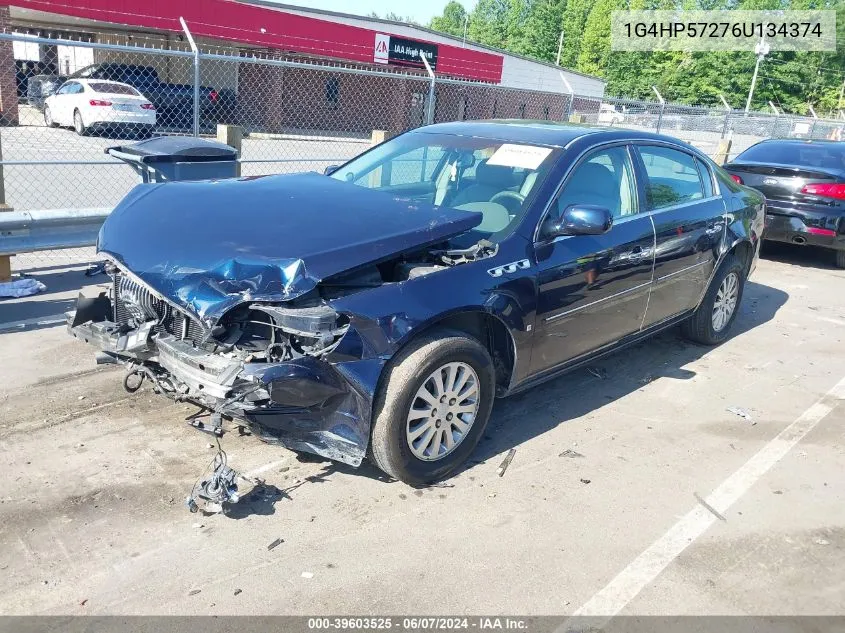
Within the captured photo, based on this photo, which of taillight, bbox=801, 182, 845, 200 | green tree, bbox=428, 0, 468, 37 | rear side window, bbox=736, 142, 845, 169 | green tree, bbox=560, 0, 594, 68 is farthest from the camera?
green tree, bbox=428, 0, 468, 37

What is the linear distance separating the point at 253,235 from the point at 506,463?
1827 mm

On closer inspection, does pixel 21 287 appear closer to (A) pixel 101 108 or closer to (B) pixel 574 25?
(A) pixel 101 108

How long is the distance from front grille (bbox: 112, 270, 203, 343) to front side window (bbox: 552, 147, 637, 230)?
6.90ft

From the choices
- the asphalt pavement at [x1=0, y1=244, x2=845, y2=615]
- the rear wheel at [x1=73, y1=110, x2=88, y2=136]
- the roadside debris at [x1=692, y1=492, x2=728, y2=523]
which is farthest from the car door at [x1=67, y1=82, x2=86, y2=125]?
the roadside debris at [x1=692, y1=492, x2=728, y2=523]

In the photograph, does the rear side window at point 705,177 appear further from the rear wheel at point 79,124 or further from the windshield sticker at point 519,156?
the rear wheel at point 79,124

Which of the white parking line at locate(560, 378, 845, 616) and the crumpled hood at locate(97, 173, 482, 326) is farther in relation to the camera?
the crumpled hood at locate(97, 173, 482, 326)

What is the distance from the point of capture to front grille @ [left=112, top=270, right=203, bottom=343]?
354 centimetres

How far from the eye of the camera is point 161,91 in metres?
21.6

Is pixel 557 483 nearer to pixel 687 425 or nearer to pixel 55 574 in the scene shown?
pixel 687 425

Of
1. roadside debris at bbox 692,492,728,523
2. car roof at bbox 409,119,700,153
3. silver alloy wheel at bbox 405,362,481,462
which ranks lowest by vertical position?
roadside debris at bbox 692,492,728,523

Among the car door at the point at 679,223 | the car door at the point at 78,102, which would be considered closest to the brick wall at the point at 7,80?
the car door at the point at 78,102

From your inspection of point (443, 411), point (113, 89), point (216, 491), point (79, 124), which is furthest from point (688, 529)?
point (113, 89)

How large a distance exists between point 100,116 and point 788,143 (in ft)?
44.3

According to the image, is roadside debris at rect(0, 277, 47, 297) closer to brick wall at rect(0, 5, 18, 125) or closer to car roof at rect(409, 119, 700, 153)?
car roof at rect(409, 119, 700, 153)
